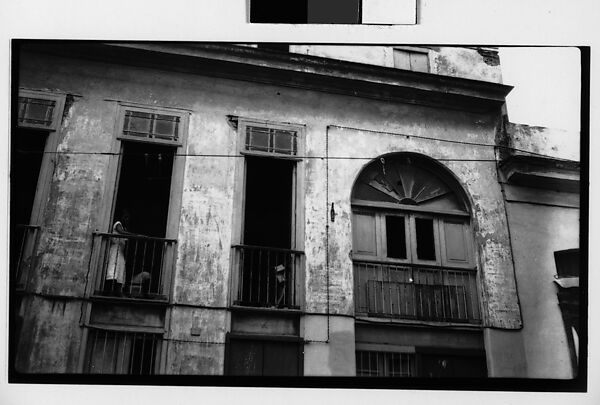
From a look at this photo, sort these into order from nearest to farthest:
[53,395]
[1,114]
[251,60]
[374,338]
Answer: [53,395], [1,114], [374,338], [251,60]

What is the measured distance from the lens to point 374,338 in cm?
522

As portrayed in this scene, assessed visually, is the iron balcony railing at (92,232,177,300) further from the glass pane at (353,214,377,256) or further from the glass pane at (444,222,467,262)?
the glass pane at (444,222,467,262)

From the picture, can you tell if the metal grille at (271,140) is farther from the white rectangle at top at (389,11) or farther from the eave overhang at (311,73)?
the white rectangle at top at (389,11)

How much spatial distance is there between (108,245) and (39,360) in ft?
3.59

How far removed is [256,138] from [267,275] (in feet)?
4.24

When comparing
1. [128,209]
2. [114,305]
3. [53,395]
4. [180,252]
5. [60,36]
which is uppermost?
[60,36]

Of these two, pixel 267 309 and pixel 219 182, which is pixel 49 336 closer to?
pixel 267 309

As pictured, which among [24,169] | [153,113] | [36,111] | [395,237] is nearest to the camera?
[24,169]

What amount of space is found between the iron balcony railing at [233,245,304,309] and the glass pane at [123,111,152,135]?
1437 mm

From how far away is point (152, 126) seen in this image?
5.64 m

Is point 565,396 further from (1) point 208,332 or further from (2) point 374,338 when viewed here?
(1) point 208,332

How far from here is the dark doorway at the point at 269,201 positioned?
228 inches

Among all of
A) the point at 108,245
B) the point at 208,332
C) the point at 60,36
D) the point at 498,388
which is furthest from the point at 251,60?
the point at 498,388

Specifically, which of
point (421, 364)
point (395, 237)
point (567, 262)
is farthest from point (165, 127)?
point (567, 262)
